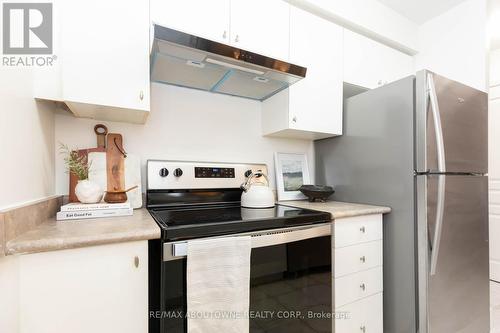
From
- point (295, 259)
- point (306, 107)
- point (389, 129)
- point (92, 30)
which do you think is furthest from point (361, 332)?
point (92, 30)

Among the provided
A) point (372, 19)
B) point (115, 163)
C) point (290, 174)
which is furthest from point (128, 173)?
point (372, 19)

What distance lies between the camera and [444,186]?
4.58ft

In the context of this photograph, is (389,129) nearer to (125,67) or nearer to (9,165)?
(125,67)

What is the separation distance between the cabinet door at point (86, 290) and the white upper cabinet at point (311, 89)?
46.8 inches

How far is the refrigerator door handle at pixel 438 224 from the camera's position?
1361mm

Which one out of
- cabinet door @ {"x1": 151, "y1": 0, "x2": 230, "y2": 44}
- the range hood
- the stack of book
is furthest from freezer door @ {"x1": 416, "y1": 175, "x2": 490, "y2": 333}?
the stack of book

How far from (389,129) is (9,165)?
183 centimetres

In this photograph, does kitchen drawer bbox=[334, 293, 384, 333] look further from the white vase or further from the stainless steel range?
the white vase

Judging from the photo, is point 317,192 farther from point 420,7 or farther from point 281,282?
point 420,7

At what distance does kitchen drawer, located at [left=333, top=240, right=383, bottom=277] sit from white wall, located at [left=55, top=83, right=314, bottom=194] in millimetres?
765

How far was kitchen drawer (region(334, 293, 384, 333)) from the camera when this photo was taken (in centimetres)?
133

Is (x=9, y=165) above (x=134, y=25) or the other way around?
the other way around

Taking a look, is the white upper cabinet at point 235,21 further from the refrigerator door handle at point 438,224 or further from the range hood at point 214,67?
the refrigerator door handle at point 438,224

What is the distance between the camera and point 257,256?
1058 millimetres
